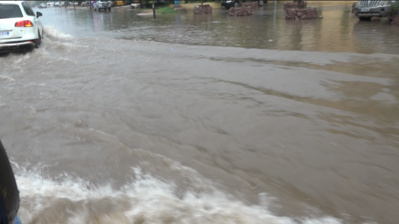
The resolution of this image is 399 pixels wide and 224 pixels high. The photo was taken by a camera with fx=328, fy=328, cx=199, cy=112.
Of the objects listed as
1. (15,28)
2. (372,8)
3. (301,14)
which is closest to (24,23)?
(15,28)

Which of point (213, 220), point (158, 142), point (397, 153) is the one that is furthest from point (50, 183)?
point (397, 153)

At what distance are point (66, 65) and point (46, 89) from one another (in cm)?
226

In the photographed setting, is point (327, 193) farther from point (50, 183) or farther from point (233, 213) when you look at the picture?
point (50, 183)

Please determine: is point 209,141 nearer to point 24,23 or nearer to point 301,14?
point 24,23

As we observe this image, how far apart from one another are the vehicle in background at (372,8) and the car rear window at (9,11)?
48.3 ft

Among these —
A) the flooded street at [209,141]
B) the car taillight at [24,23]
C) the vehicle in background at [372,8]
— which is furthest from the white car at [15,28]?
the vehicle in background at [372,8]

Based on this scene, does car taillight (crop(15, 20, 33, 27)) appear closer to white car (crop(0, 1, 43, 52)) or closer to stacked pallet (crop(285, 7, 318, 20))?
white car (crop(0, 1, 43, 52))

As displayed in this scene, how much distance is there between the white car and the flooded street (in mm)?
1756

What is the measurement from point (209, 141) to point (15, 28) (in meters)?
8.01

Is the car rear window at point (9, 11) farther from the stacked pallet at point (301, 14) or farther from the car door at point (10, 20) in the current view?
the stacked pallet at point (301, 14)

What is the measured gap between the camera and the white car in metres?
9.16

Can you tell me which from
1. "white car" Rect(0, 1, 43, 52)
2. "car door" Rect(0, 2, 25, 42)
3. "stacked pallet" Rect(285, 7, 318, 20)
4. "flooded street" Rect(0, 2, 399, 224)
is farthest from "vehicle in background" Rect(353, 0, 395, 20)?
"car door" Rect(0, 2, 25, 42)

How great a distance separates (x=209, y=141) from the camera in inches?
155

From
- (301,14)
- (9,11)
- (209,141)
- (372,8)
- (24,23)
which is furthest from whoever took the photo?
(301,14)
